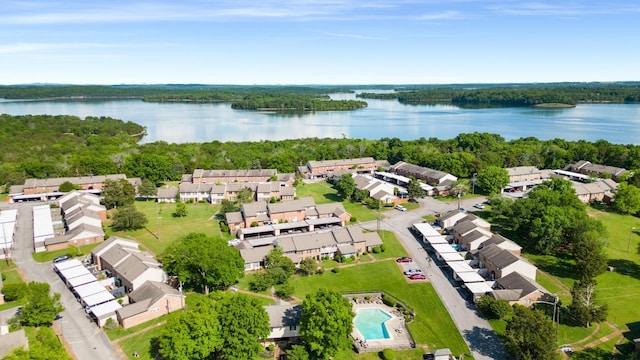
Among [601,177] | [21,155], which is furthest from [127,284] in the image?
[601,177]

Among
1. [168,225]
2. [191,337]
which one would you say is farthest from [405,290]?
[168,225]

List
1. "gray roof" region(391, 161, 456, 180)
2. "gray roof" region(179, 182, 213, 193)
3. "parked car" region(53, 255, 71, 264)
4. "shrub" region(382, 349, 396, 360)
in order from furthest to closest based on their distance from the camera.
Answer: "gray roof" region(391, 161, 456, 180) → "gray roof" region(179, 182, 213, 193) → "parked car" region(53, 255, 71, 264) → "shrub" region(382, 349, 396, 360)

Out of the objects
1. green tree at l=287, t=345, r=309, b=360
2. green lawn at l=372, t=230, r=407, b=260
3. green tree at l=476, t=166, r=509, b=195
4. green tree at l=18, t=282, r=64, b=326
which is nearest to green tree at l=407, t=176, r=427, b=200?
green tree at l=476, t=166, r=509, b=195

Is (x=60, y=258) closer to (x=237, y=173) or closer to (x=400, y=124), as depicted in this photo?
(x=237, y=173)

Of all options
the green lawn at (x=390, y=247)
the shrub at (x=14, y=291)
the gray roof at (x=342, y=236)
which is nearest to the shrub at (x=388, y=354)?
the green lawn at (x=390, y=247)

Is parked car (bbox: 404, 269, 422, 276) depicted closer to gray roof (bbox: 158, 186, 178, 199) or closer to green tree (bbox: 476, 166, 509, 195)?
green tree (bbox: 476, 166, 509, 195)

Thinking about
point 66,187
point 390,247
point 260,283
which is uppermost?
point 66,187
